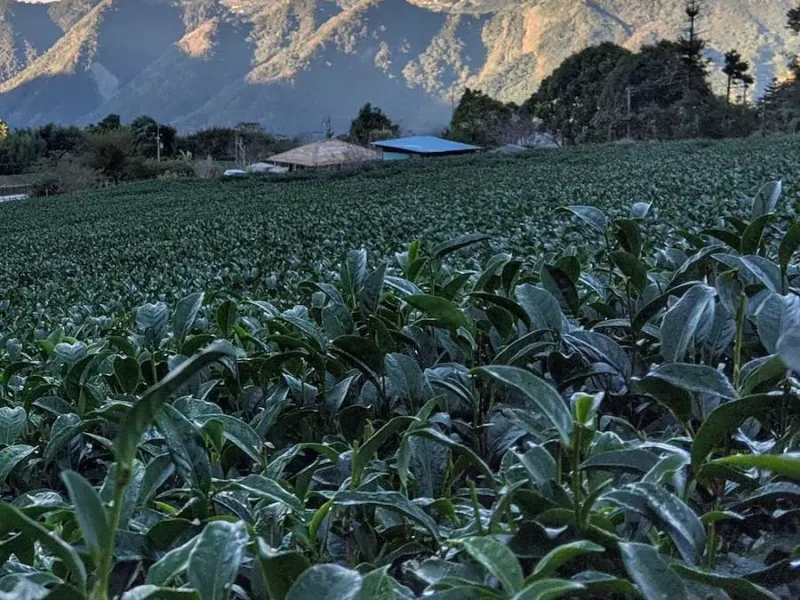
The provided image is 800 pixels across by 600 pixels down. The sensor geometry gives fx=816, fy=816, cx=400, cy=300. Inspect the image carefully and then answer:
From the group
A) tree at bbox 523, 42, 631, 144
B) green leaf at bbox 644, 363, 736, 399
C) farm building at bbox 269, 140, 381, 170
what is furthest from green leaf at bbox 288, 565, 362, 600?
tree at bbox 523, 42, 631, 144

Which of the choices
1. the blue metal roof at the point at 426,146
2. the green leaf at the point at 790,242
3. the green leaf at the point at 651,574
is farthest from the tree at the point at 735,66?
the green leaf at the point at 651,574

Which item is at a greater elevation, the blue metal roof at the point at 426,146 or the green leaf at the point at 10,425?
the blue metal roof at the point at 426,146

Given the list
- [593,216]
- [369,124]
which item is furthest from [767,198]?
[369,124]

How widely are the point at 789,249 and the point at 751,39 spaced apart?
127 m

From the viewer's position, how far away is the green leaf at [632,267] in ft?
3.43

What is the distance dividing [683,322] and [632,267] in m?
0.24

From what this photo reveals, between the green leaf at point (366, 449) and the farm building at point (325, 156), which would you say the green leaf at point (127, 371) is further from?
the farm building at point (325, 156)

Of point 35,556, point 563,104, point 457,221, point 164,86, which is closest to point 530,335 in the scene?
point 35,556

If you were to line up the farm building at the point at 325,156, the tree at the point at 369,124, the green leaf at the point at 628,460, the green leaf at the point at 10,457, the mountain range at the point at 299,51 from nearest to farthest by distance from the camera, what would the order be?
the green leaf at the point at 628,460 < the green leaf at the point at 10,457 < the farm building at the point at 325,156 < the tree at the point at 369,124 < the mountain range at the point at 299,51

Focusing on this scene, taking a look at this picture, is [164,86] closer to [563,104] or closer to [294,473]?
[563,104]

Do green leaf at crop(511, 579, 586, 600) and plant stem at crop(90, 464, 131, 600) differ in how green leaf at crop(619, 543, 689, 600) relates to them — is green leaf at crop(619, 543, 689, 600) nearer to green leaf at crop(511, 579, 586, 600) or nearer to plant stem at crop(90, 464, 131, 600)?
green leaf at crop(511, 579, 586, 600)

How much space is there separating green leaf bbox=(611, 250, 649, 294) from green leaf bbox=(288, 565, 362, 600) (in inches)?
27.3

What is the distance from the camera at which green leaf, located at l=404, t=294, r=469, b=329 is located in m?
0.99

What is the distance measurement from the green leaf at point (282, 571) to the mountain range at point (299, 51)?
111596 mm
